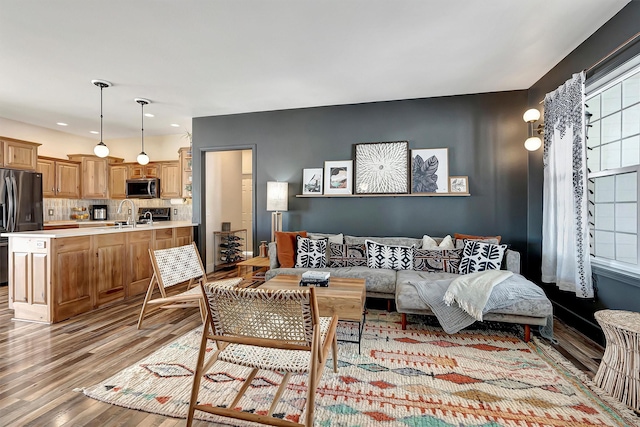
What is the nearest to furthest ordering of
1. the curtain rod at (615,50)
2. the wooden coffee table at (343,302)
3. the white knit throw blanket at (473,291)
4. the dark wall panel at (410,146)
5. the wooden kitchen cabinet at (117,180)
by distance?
the curtain rod at (615,50) < the wooden coffee table at (343,302) < the white knit throw blanket at (473,291) < the dark wall panel at (410,146) < the wooden kitchen cabinet at (117,180)

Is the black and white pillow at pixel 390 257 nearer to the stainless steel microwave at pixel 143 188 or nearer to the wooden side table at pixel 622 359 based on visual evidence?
the wooden side table at pixel 622 359

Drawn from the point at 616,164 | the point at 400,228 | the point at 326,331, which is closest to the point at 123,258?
the point at 326,331

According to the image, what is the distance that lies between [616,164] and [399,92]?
7.78 feet

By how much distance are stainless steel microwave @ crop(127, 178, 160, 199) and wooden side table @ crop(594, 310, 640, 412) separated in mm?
6698

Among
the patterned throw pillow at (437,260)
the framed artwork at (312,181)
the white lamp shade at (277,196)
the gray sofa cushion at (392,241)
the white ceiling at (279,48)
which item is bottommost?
the patterned throw pillow at (437,260)

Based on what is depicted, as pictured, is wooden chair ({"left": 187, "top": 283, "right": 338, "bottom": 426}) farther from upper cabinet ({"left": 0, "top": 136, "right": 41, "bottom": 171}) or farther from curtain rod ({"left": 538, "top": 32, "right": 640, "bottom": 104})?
Result: upper cabinet ({"left": 0, "top": 136, "right": 41, "bottom": 171})

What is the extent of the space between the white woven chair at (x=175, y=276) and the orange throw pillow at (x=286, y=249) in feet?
2.63

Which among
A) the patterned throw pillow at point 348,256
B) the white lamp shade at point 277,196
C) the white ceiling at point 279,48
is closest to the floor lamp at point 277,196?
the white lamp shade at point 277,196

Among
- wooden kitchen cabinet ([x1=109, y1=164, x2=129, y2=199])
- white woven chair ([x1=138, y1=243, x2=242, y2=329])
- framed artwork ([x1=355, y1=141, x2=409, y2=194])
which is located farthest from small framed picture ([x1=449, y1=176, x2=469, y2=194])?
wooden kitchen cabinet ([x1=109, y1=164, x2=129, y2=199])

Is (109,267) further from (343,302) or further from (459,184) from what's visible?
(459,184)

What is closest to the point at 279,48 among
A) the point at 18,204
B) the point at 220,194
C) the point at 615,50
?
the point at 615,50

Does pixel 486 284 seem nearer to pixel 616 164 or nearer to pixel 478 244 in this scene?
pixel 478 244

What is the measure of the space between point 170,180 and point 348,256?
14.0 ft

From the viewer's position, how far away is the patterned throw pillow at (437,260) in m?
3.64
